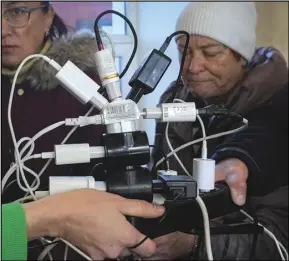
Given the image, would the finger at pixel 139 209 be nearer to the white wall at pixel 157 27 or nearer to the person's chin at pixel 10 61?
the white wall at pixel 157 27

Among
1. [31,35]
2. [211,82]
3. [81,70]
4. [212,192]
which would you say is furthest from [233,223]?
[31,35]

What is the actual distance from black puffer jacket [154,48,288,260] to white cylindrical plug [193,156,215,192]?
0.05 metres

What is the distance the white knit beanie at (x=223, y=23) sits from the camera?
68 centimetres

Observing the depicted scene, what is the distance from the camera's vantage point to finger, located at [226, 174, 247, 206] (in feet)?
2.19

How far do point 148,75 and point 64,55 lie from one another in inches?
6.3

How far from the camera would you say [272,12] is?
2.65 ft

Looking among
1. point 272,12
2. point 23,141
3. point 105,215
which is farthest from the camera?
point 272,12

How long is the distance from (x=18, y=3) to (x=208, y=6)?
1.04 ft

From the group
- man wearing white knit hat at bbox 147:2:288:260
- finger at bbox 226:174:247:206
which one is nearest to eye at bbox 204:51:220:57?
man wearing white knit hat at bbox 147:2:288:260

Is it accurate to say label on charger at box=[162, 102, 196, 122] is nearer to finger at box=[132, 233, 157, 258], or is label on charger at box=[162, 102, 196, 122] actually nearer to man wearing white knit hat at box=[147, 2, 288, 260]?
man wearing white knit hat at box=[147, 2, 288, 260]

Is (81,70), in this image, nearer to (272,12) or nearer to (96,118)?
(96,118)

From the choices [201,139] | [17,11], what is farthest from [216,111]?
[17,11]

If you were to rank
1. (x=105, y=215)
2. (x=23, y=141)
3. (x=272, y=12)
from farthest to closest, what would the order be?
A: (x=272, y=12), (x=23, y=141), (x=105, y=215)

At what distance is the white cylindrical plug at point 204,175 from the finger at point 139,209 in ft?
0.25
